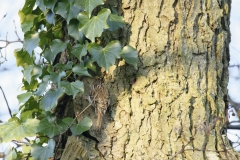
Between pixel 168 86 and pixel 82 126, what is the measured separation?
1.12 ft

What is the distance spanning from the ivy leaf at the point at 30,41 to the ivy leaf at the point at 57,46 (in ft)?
0.25

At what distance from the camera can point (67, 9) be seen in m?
1.39

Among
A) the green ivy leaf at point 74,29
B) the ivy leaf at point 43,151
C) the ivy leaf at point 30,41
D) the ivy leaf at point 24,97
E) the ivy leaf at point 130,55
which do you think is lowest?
the ivy leaf at point 43,151

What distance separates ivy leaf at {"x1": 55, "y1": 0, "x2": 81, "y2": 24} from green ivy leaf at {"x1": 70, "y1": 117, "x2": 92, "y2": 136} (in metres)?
0.38

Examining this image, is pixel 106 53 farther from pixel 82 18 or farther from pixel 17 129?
pixel 17 129

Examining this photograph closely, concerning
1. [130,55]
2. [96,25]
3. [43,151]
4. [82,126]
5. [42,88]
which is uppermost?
[96,25]

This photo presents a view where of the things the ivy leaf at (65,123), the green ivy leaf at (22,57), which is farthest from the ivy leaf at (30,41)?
the ivy leaf at (65,123)

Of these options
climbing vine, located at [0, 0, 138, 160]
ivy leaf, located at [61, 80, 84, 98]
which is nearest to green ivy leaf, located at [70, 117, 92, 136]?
climbing vine, located at [0, 0, 138, 160]

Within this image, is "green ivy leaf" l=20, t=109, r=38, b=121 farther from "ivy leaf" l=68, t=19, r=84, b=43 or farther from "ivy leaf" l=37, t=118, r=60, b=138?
"ivy leaf" l=68, t=19, r=84, b=43

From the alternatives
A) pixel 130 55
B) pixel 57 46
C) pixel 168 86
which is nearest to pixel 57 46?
pixel 57 46

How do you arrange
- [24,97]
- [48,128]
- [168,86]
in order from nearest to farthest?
1. [168,86]
2. [48,128]
3. [24,97]

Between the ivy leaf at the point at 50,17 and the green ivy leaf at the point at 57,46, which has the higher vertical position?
the ivy leaf at the point at 50,17

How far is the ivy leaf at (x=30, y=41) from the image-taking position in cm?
148

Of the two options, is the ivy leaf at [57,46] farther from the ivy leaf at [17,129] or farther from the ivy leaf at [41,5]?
the ivy leaf at [17,129]
